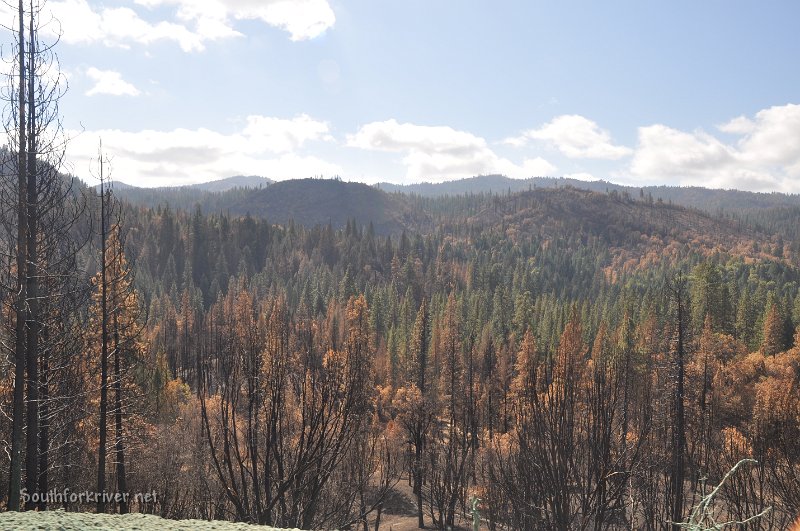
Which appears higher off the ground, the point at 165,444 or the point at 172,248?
the point at 172,248

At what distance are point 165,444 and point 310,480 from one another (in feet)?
75.0

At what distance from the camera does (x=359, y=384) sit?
414 inches

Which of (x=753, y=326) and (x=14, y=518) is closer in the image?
(x=14, y=518)

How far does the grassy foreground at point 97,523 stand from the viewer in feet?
19.9

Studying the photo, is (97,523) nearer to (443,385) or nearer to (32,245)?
(32,245)

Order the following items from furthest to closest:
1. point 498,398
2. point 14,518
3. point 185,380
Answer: point 185,380, point 498,398, point 14,518

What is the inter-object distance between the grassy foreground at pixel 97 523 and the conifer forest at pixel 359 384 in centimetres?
110

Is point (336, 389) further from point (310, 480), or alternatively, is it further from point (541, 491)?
point (541, 491)

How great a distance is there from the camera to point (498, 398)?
178 ft

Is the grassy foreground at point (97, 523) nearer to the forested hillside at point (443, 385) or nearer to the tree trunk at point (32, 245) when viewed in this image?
the forested hillside at point (443, 385)

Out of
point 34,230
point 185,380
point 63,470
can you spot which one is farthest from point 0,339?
point 185,380

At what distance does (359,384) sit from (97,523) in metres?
5.12

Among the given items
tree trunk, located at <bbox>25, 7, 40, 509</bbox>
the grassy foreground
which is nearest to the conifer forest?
tree trunk, located at <bbox>25, 7, 40, 509</bbox>

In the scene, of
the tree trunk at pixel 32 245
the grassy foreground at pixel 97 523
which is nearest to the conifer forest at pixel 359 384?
the tree trunk at pixel 32 245
